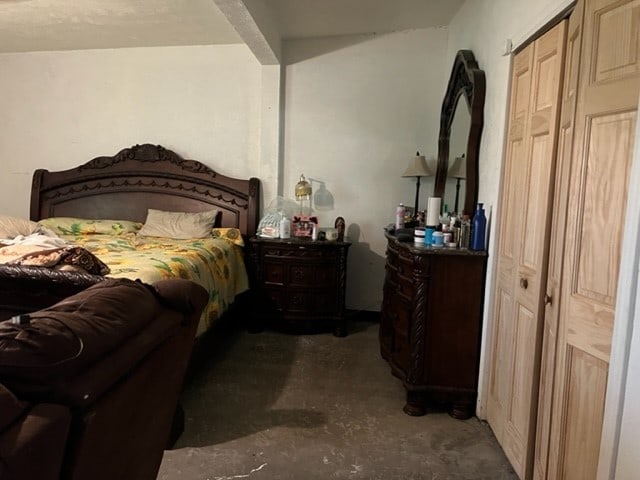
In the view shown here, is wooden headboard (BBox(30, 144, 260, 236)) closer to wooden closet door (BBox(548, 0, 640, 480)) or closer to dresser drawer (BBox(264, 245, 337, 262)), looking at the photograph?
dresser drawer (BBox(264, 245, 337, 262))

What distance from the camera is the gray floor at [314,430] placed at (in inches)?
72.9

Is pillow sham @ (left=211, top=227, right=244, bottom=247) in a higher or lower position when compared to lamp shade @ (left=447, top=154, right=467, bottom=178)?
lower

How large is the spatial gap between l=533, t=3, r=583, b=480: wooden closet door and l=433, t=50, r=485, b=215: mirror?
0.86 metres

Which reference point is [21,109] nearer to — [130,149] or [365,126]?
[130,149]

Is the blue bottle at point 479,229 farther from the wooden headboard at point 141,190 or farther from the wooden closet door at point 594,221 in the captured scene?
the wooden headboard at point 141,190

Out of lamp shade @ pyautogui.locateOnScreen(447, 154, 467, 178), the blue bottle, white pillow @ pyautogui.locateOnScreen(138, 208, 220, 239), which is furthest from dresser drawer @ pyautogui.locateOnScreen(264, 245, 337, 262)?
the blue bottle

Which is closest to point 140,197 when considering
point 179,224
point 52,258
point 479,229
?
point 179,224

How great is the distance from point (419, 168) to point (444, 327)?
1.55 metres

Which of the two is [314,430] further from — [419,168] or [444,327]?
[419,168]

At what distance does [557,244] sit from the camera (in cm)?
155

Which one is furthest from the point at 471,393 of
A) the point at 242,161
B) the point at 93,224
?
the point at 93,224

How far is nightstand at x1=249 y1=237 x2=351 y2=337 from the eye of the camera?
135 inches

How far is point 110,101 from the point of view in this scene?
4.08 metres

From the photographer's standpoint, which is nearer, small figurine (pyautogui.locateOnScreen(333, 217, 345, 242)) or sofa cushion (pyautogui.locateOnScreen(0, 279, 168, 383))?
sofa cushion (pyautogui.locateOnScreen(0, 279, 168, 383))
